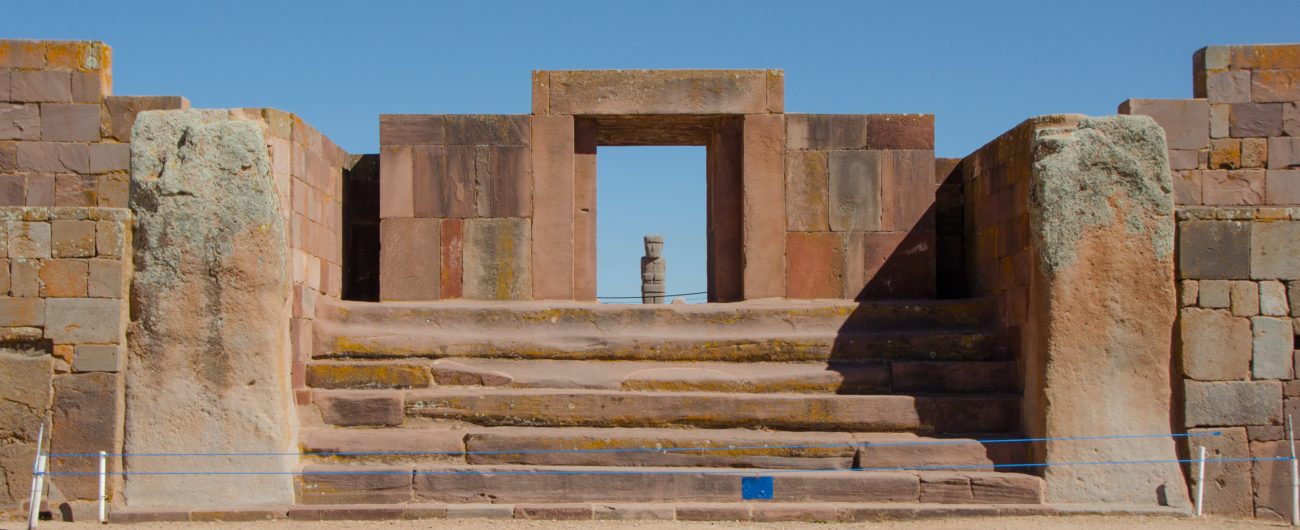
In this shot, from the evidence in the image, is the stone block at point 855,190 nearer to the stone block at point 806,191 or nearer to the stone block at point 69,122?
the stone block at point 806,191

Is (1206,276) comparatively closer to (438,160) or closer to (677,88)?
(677,88)

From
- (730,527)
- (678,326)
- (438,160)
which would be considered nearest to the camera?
(730,527)

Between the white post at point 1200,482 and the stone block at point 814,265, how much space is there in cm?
329

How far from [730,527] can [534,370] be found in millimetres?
2177

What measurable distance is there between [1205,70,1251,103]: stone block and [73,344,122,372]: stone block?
9932 mm

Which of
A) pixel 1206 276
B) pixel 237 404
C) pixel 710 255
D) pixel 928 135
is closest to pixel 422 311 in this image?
pixel 237 404

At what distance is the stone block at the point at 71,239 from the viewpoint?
8641 millimetres

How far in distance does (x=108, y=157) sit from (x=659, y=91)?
482 cm

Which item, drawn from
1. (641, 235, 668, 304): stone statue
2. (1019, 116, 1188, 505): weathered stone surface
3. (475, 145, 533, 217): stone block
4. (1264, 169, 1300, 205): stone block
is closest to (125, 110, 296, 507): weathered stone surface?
(475, 145, 533, 217): stone block

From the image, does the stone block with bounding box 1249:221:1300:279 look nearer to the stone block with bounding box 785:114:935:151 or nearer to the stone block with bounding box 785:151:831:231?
the stone block with bounding box 785:114:935:151

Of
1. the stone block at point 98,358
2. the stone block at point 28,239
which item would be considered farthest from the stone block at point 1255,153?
the stone block at point 28,239

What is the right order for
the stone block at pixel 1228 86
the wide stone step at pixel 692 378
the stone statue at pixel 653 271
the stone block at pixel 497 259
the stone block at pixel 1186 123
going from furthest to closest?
the stone statue at pixel 653 271 → the stone block at pixel 1228 86 → the stone block at pixel 1186 123 → the stone block at pixel 497 259 → the wide stone step at pixel 692 378

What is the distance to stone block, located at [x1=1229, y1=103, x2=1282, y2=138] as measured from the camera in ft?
41.0

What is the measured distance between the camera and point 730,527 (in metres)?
8.02
